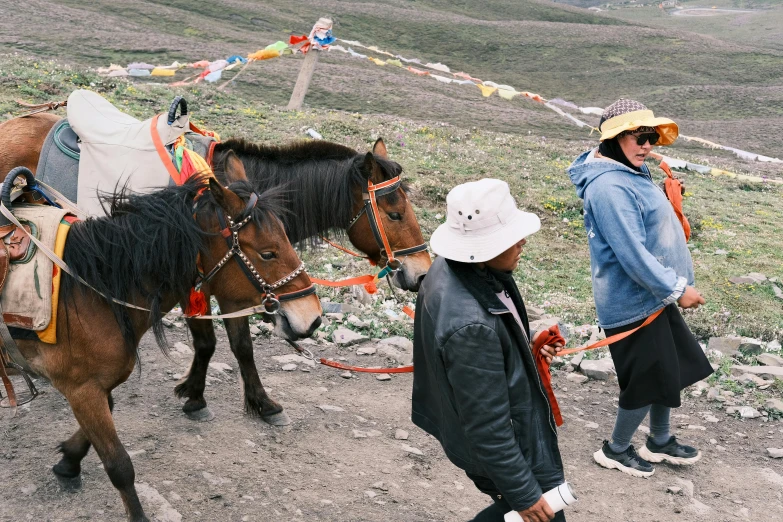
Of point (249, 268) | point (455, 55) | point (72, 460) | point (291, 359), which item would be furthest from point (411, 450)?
point (455, 55)

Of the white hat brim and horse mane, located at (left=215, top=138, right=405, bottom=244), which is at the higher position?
the white hat brim

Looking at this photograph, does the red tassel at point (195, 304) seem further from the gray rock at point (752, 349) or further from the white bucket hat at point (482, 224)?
the gray rock at point (752, 349)

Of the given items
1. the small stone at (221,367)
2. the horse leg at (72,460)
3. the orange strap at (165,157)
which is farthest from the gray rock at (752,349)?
the horse leg at (72,460)

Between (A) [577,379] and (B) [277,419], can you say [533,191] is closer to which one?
(A) [577,379]

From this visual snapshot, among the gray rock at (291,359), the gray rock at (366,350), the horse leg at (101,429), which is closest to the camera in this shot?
the horse leg at (101,429)

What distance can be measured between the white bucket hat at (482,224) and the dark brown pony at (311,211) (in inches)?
94.0

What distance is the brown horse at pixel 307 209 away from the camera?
5.20 meters

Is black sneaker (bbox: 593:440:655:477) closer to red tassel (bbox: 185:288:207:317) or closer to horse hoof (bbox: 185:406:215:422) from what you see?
horse hoof (bbox: 185:406:215:422)

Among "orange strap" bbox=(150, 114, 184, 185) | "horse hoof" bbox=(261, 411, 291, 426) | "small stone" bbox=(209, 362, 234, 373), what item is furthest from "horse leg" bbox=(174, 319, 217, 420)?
"orange strap" bbox=(150, 114, 184, 185)

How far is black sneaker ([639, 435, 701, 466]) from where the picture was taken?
502 cm

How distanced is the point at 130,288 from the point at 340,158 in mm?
2267

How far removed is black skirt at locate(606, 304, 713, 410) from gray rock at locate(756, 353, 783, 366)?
283cm

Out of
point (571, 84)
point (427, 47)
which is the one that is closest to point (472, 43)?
point (427, 47)

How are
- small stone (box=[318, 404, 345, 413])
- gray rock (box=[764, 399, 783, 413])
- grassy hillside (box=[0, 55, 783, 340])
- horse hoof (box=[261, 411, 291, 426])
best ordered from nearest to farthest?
horse hoof (box=[261, 411, 291, 426]), small stone (box=[318, 404, 345, 413]), gray rock (box=[764, 399, 783, 413]), grassy hillside (box=[0, 55, 783, 340])
